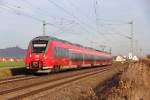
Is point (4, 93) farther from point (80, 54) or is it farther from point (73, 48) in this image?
point (80, 54)

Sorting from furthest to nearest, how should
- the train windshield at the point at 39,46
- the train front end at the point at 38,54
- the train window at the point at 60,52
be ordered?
1. the train window at the point at 60,52
2. the train windshield at the point at 39,46
3. the train front end at the point at 38,54

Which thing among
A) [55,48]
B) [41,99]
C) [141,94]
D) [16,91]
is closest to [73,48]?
[55,48]

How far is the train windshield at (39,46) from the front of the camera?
34438 millimetres

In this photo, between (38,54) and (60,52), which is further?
(60,52)

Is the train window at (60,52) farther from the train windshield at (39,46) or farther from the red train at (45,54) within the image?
the train windshield at (39,46)

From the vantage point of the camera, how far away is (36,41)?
34594mm

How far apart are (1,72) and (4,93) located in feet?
58.6

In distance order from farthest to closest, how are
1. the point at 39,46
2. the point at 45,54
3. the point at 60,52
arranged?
the point at 60,52 < the point at 39,46 < the point at 45,54

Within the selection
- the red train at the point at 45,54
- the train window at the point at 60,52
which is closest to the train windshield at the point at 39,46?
the red train at the point at 45,54

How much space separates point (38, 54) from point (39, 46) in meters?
0.79

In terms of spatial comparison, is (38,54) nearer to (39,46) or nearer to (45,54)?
(45,54)

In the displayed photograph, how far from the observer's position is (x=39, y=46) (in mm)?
34594

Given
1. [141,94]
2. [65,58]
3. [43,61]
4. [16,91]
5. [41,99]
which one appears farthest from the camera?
[65,58]

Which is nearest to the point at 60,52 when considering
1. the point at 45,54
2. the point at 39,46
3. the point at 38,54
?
the point at 39,46
